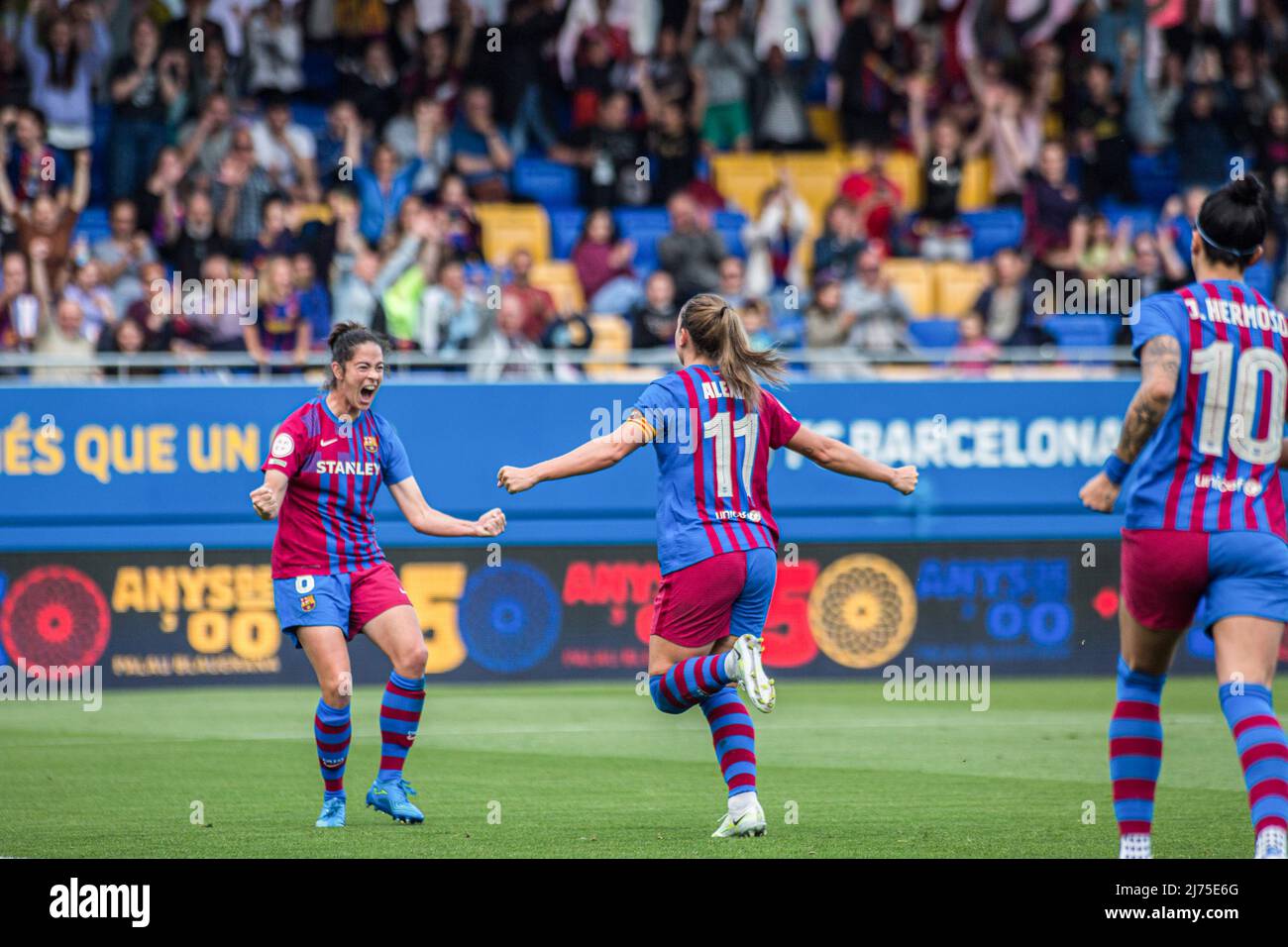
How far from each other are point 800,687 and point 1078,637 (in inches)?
86.2

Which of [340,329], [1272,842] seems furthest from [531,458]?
[1272,842]

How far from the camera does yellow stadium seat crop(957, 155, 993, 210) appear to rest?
18.9 m

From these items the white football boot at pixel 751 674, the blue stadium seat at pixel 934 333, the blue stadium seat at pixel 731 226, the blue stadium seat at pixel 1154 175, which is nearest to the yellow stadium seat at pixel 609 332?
the blue stadium seat at pixel 731 226

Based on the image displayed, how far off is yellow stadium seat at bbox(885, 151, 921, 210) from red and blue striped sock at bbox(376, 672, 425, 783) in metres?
11.4

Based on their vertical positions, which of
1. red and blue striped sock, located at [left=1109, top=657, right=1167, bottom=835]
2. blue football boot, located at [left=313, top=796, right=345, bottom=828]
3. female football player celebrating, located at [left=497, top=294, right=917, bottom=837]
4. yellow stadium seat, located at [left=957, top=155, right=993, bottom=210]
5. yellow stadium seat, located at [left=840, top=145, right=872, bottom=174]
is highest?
yellow stadium seat, located at [left=840, top=145, right=872, bottom=174]

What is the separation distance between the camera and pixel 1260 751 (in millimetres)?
5938

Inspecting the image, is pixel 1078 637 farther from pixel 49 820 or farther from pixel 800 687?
pixel 49 820

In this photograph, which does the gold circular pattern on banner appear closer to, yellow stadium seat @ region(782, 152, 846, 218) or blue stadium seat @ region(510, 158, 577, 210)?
yellow stadium seat @ region(782, 152, 846, 218)

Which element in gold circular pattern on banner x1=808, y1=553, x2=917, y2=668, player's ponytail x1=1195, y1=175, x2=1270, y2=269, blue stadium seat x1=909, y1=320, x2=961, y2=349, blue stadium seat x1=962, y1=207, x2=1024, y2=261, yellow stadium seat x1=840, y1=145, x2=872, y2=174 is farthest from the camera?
yellow stadium seat x1=840, y1=145, x2=872, y2=174

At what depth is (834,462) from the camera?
7766mm

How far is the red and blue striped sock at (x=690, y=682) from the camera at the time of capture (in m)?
7.30

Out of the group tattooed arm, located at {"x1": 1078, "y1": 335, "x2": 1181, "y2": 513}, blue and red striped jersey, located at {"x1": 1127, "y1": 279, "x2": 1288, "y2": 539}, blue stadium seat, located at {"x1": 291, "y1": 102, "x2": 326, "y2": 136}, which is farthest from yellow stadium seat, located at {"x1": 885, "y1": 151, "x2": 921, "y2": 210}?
tattooed arm, located at {"x1": 1078, "y1": 335, "x2": 1181, "y2": 513}

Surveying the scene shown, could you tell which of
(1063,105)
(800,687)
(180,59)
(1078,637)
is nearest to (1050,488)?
(1078,637)
